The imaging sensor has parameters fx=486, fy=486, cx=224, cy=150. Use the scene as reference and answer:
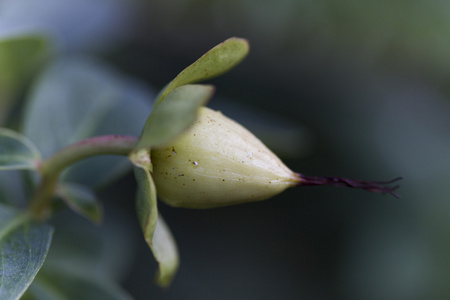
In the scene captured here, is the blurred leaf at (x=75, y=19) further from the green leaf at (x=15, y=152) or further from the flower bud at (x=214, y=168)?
the flower bud at (x=214, y=168)

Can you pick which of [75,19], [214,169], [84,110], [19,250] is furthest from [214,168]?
[75,19]

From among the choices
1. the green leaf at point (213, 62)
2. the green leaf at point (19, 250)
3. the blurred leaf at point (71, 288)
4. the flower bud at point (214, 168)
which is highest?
the green leaf at point (213, 62)

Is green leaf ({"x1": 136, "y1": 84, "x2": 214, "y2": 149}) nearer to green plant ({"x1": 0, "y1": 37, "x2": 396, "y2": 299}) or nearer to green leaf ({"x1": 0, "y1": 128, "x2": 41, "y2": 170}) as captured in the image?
green plant ({"x1": 0, "y1": 37, "x2": 396, "y2": 299})

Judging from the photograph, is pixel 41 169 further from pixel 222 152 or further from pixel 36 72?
pixel 36 72

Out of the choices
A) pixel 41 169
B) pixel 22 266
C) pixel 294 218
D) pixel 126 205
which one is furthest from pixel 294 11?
pixel 22 266

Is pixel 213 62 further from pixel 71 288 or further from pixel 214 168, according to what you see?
pixel 71 288

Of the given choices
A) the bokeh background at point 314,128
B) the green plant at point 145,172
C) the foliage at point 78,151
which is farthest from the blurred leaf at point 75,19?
the green plant at point 145,172
